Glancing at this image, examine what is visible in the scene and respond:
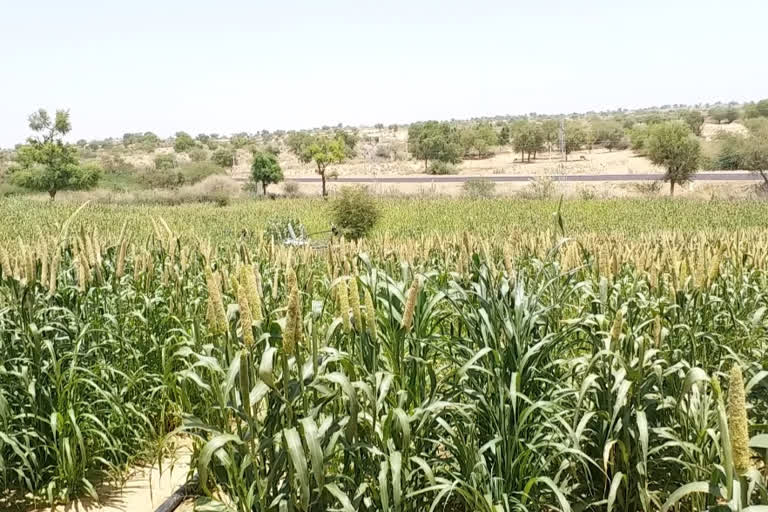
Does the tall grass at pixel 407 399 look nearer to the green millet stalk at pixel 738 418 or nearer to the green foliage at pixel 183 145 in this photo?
the green millet stalk at pixel 738 418

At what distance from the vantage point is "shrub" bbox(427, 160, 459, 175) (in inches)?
2416

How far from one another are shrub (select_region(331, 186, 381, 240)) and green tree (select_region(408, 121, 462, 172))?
45.9 meters

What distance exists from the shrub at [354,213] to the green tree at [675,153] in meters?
22.5

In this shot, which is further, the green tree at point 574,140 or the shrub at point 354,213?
the green tree at point 574,140

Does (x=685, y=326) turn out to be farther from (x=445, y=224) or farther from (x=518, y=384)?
(x=445, y=224)

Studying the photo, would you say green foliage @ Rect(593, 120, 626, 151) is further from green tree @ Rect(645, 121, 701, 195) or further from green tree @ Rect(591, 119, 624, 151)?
green tree @ Rect(645, 121, 701, 195)

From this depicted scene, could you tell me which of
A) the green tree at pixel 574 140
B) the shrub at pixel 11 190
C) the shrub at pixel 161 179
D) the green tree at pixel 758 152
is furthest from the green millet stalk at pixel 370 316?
the green tree at pixel 574 140

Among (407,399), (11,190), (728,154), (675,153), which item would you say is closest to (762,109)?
(728,154)

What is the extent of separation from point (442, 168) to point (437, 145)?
26.5 ft

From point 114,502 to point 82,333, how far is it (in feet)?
3.18

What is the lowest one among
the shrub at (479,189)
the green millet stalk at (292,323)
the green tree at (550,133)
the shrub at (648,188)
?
the shrub at (648,188)

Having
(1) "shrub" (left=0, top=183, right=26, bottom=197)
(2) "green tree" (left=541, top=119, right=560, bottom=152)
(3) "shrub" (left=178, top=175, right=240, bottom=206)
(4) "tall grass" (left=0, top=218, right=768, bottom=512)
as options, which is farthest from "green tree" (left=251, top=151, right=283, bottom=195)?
(2) "green tree" (left=541, top=119, right=560, bottom=152)

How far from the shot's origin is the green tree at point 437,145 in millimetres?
67688

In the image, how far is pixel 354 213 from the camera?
67.2ft
